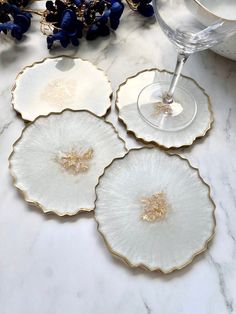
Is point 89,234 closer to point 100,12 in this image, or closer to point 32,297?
point 32,297

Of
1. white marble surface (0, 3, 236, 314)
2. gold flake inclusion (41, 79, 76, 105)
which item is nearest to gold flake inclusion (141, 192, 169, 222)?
white marble surface (0, 3, 236, 314)

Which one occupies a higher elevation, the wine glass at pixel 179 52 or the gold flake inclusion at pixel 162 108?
the wine glass at pixel 179 52

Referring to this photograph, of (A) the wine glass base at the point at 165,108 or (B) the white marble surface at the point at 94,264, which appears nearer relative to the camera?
(B) the white marble surface at the point at 94,264

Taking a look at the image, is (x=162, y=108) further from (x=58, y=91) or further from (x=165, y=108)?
(x=58, y=91)

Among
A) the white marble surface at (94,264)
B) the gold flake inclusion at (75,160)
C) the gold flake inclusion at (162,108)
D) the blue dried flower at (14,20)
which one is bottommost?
the white marble surface at (94,264)

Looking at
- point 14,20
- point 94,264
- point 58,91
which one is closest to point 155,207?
point 94,264

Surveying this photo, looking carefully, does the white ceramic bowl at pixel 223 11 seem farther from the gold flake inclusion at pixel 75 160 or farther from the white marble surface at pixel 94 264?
the gold flake inclusion at pixel 75 160

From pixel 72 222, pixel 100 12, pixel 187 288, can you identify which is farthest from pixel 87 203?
pixel 100 12

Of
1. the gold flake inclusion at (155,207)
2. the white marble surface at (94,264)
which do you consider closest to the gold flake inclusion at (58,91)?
the white marble surface at (94,264)
